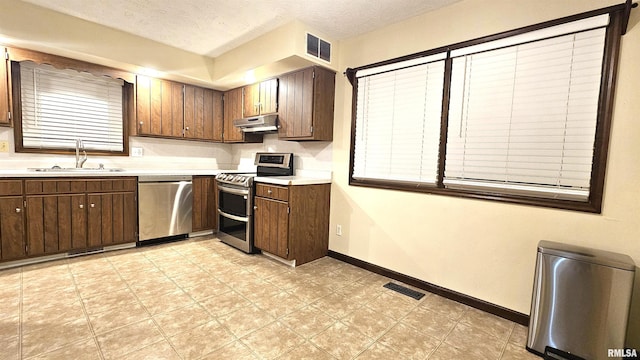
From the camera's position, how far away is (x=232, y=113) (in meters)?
4.31

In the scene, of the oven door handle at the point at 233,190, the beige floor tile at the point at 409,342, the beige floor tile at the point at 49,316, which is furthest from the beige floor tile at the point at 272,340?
the oven door handle at the point at 233,190

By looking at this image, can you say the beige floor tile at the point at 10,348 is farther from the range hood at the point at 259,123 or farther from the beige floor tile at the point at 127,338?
the range hood at the point at 259,123

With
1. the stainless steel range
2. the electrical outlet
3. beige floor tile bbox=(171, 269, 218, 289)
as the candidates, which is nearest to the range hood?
the stainless steel range

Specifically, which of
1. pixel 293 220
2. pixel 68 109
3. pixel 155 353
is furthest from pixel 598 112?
pixel 68 109

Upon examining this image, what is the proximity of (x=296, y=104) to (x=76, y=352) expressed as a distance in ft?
9.10

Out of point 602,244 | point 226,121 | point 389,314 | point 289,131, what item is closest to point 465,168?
point 602,244

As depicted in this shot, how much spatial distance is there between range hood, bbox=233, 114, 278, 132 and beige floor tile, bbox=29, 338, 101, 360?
261 centimetres

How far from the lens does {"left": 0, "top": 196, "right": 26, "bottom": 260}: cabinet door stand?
8.82 feet

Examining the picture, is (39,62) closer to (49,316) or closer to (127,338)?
(49,316)

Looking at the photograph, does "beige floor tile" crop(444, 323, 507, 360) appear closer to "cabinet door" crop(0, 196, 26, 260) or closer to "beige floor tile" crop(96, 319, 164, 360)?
"beige floor tile" crop(96, 319, 164, 360)

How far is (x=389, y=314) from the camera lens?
217 centimetres

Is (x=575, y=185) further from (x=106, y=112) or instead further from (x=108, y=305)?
(x=106, y=112)

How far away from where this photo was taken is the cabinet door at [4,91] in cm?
285

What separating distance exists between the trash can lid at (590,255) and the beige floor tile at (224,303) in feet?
7.14
